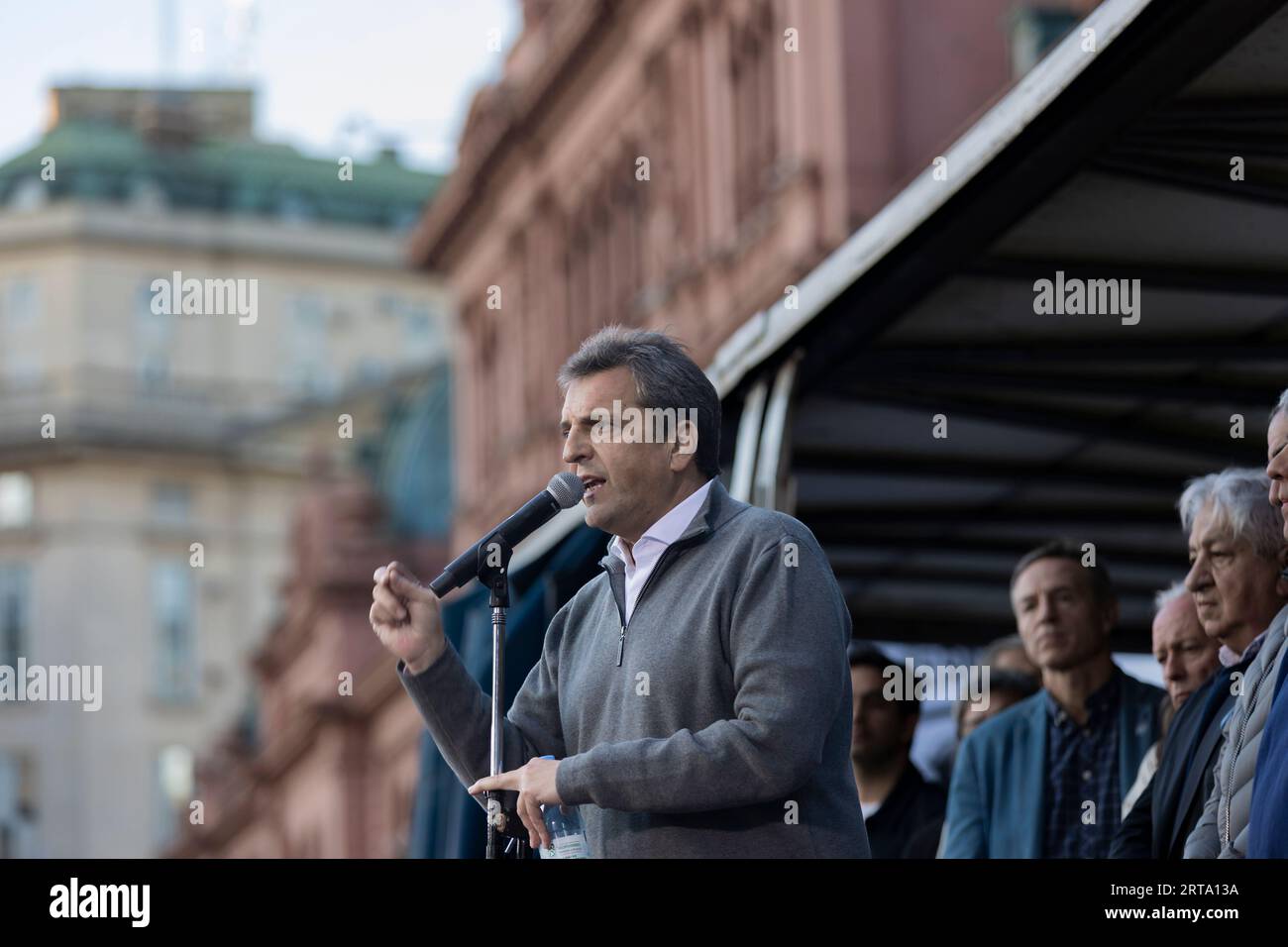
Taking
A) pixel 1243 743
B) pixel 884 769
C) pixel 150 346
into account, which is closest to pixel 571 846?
pixel 1243 743

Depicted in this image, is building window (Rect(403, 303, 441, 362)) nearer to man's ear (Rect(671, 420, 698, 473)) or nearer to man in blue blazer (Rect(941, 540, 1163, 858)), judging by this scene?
man in blue blazer (Rect(941, 540, 1163, 858))

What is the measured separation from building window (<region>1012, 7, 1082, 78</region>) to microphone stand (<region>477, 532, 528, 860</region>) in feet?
73.1

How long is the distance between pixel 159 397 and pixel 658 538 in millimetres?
83773

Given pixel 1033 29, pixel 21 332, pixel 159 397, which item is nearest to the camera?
pixel 1033 29

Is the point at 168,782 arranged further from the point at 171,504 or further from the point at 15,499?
the point at 15,499

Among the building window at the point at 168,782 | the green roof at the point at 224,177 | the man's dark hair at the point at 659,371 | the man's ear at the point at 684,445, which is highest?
the green roof at the point at 224,177

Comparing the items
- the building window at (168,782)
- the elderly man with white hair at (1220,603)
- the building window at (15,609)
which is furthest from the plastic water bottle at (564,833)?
the building window at (15,609)

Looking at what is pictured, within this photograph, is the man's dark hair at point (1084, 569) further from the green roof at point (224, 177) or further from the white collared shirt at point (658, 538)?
the green roof at point (224, 177)

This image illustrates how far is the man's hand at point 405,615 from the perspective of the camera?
5781mm

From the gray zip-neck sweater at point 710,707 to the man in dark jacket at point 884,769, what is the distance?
4.12m

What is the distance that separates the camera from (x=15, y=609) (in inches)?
3282

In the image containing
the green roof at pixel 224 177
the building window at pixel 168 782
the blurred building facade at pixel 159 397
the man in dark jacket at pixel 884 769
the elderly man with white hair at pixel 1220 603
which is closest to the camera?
the elderly man with white hair at pixel 1220 603
